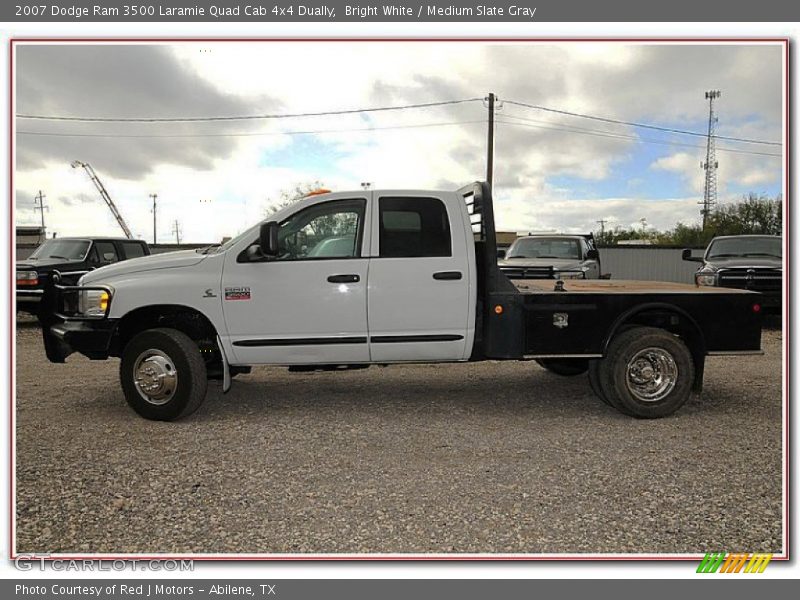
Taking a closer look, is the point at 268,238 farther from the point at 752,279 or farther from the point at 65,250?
the point at 752,279

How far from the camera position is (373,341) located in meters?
5.58

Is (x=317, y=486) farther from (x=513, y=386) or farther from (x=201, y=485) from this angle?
(x=513, y=386)

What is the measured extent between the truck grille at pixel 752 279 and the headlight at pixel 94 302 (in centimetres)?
1066

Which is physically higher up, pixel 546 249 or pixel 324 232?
pixel 546 249

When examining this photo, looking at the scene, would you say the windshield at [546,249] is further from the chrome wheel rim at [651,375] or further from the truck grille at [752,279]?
the chrome wheel rim at [651,375]

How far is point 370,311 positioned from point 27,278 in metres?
8.84

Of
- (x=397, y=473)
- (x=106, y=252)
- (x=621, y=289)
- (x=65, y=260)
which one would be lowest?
(x=397, y=473)

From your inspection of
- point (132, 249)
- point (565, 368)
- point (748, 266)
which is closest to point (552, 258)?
point (748, 266)

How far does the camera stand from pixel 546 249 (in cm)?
1230

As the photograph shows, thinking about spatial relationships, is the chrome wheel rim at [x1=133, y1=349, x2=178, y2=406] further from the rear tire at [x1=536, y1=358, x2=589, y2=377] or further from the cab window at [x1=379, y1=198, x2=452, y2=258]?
the rear tire at [x1=536, y1=358, x2=589, y2=377]

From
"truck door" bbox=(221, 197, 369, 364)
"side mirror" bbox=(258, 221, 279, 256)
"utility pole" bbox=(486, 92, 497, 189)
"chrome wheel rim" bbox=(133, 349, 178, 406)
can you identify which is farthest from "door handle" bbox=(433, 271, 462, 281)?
"utility pole" bbox=(486, 92, 497, 189)

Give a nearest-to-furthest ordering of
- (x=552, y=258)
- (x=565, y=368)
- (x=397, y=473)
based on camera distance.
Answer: (x=397, y=473)
(x=565, y=368)
(x=552, y=258)

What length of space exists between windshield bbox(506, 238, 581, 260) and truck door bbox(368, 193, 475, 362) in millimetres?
6887

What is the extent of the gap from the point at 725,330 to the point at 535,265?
5.58 m
